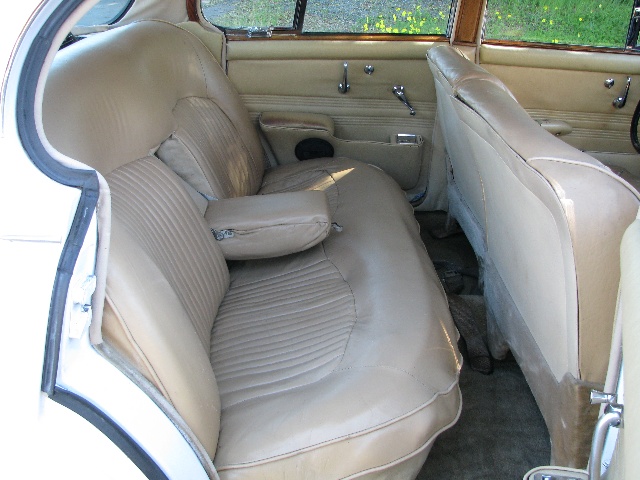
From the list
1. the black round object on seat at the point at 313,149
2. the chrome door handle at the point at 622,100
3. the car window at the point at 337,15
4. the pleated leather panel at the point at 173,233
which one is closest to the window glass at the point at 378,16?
the car window at the point at 337,15

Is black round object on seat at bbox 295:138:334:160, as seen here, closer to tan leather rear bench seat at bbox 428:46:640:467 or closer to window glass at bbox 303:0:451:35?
window glass at bbox 303:0:451:35

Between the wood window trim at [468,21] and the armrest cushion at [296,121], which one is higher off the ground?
the wood window trim at [468,21]

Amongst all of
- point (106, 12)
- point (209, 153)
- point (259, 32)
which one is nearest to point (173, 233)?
point (209, 153)

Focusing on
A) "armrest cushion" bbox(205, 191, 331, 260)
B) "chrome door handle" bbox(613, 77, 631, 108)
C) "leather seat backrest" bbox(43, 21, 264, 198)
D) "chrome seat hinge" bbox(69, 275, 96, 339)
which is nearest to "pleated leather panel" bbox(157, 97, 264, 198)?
"leather seat backrest" bbox(43, 21, 264, 198)

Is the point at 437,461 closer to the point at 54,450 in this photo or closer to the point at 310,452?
the point at 310,452

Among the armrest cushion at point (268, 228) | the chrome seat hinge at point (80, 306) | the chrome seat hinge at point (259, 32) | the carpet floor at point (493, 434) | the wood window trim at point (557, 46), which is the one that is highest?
the wood window trim at point (557, 46)

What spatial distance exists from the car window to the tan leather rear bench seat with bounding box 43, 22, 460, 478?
40 centimetres

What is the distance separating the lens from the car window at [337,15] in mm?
2564

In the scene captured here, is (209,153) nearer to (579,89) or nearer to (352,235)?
(352,235)

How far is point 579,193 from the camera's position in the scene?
1.11 meters

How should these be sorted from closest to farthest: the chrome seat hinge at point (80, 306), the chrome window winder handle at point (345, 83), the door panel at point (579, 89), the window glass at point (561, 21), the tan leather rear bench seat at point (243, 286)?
the chrome seat hinge at point (80, 306)
the tan leather rear bench seat at point (243, 286)
the window glass at point (561, 21)
the door panel at point (579, 89)
the chrome window winder handle at point (345, 83)

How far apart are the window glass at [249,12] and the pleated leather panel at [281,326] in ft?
3.83

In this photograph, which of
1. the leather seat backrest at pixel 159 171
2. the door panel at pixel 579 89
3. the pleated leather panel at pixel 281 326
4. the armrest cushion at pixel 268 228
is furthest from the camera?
the door panel at pixel 579 89

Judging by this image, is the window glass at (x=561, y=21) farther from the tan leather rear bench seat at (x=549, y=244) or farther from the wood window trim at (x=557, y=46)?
the tan leather rear bench seat at (x=549, y=244)
